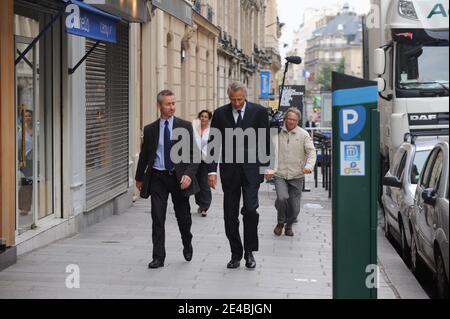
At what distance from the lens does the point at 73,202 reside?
10945 mm

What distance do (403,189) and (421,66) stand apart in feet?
14.4

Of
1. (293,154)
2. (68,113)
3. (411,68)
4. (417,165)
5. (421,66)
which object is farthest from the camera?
(411,68)

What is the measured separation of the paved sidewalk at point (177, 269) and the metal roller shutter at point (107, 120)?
2.41 feet

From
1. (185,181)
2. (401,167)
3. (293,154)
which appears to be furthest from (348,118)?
(401,167)

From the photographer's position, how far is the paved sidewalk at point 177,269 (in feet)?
24.1

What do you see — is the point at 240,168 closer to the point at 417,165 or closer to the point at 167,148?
the point at 167,148

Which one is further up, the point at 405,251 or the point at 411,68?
the point at 411,68

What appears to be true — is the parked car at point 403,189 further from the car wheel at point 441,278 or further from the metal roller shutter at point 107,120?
the metal roller shutter at point 107,120

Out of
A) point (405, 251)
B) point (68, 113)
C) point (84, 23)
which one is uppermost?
point (84, 23)

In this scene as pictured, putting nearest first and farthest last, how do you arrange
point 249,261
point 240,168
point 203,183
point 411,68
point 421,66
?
point 240,168, point 249,261, point 203,183, point 421,66, point 411,68

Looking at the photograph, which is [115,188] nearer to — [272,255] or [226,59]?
[272,255]

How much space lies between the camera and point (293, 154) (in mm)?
11148
